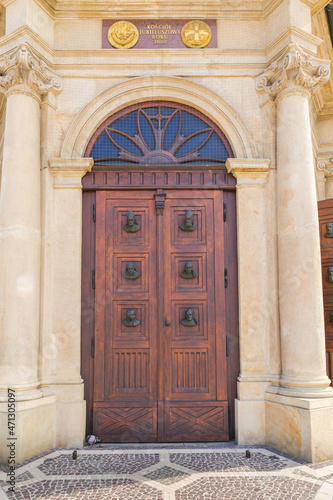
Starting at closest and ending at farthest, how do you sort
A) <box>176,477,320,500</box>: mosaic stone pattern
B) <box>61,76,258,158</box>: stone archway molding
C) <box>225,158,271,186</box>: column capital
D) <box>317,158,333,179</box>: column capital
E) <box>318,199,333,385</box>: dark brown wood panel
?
1. <box>176,477,320,500</box>: mosaic stone pattern
2. <box>225,158,271,186</box>: column capital
3. <box>61,76,258,158</box>: stone archway molding
4. <box>318,199,333,385</box>: dark brown wood panel
5. <box>317,158,333,179</box>: column capital

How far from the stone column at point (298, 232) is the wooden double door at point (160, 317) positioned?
825 millimetres

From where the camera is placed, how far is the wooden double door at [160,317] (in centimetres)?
564

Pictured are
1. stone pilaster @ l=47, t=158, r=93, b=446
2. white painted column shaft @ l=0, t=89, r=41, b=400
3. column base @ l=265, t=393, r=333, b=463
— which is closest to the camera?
column base @ l=265, t=393, r=333, b=463

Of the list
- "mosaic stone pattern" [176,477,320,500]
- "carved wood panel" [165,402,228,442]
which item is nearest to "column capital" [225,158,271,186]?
"carved wood panel" [165,402,228,442]

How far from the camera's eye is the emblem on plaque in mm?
6250

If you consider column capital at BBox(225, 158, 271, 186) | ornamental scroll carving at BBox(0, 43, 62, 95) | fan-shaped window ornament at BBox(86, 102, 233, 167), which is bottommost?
column capital at BBox(225, 158, 271, 186)

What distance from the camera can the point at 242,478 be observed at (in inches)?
173

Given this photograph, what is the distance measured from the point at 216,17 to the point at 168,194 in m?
2.80

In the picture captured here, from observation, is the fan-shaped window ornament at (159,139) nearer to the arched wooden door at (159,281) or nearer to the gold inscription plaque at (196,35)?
the arched wooden door at (159,281)

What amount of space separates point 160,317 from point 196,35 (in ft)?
13.8

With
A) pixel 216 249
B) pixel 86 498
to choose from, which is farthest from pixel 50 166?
pixel 86 498

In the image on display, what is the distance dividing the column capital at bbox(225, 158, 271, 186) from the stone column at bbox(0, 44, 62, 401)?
2.73 m

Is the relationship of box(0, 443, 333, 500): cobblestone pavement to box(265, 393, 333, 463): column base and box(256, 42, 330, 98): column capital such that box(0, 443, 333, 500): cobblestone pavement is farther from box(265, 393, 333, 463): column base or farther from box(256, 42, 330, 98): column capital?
box(256, 42, 330, 98): column capital

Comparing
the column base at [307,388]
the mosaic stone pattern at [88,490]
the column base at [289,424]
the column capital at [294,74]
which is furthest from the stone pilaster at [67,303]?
the column capital at [294,74]
